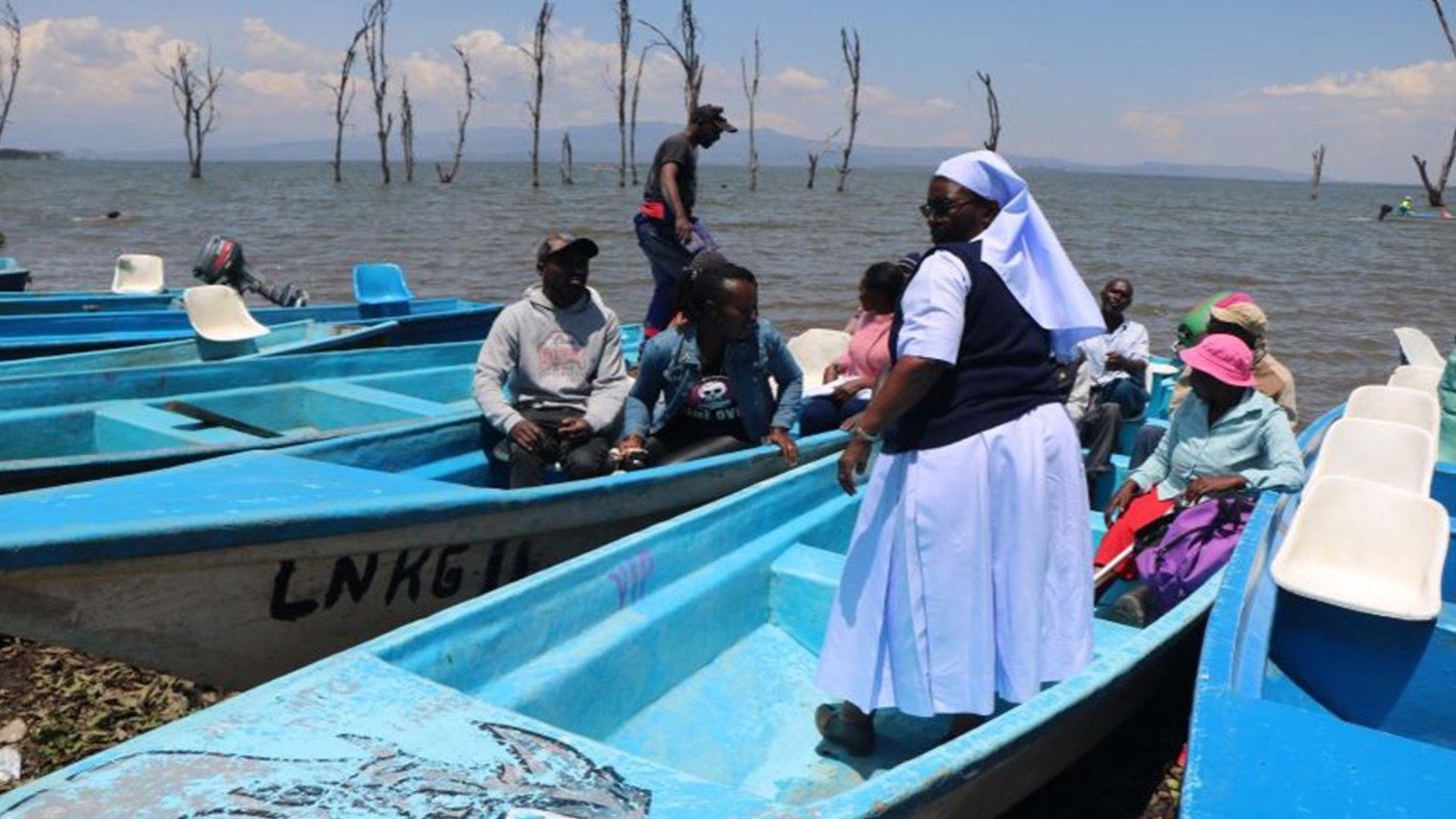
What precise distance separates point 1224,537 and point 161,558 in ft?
10.3

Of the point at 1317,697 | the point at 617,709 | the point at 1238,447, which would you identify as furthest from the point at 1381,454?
the point at 617,709

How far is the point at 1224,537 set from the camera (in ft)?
12.2

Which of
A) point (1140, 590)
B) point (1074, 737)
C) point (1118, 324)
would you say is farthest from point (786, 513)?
point (1118, 324)

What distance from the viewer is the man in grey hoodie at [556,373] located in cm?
455

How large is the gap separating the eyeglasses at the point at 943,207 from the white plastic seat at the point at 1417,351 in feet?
16.1

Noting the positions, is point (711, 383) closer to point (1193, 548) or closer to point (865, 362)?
point (865, 362)

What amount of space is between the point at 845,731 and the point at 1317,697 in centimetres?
138

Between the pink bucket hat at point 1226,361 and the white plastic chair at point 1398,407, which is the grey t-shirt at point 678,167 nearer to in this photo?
the pink bucket hat at point 1226,361

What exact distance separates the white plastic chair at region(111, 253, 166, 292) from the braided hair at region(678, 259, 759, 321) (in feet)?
25.7

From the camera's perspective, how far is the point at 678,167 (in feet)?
19.5

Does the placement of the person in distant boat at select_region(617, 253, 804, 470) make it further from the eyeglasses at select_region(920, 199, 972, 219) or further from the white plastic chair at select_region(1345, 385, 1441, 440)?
the white plastic chair at select_region(1345, 385, 1441, 440)

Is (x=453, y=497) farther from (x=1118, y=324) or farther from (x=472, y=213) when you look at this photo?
(x=472, y=213)

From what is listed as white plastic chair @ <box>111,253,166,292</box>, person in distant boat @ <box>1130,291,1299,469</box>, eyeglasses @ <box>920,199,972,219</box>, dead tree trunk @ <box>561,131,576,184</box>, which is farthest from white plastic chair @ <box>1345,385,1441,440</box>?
dead tree trunk @ <box>561,131,576,184</box>

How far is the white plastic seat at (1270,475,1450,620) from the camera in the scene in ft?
11.3
